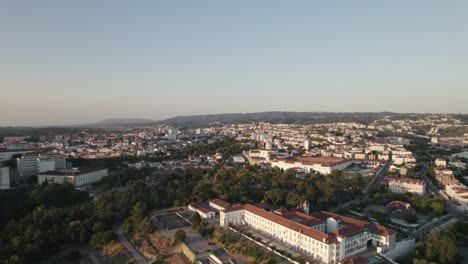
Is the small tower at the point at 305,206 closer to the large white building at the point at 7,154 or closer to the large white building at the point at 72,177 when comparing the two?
the large white building at the point at 72,177

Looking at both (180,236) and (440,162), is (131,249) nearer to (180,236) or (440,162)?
(180,236)

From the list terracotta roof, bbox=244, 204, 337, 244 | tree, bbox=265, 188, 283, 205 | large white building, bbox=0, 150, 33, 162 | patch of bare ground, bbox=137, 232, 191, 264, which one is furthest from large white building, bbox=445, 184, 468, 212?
large white building, bbox=0, 150, 33, 162

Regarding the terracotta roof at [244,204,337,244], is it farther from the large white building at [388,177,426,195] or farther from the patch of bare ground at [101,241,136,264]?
the large white building at [388,177,426,195]

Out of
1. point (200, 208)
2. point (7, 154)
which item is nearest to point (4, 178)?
point (7, 154)

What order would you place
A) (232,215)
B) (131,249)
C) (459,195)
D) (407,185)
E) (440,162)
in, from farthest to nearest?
(440,162) → (407,185) → (459,195) → (232,215) → (131,249)

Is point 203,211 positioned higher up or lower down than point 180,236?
higher up

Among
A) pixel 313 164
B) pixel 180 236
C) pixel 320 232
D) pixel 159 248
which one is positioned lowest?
pixel 159 248

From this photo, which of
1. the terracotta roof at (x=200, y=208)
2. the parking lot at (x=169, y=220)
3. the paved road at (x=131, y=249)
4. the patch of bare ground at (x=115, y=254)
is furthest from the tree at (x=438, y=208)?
the patch of bare ground at (x=115, y=254)
